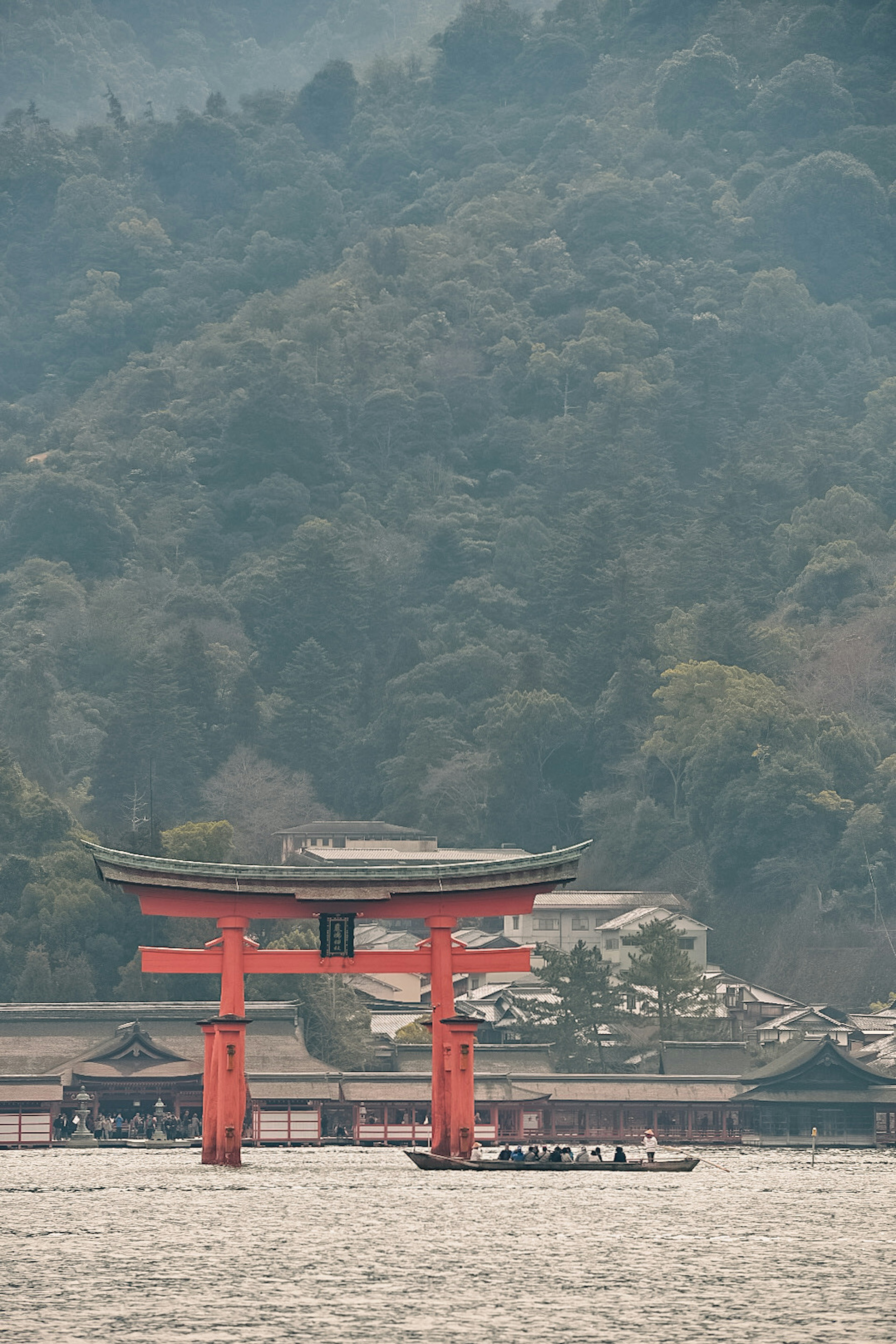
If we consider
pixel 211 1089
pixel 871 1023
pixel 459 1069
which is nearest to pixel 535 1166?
pixel 459 1069

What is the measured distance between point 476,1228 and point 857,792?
69.9 meters

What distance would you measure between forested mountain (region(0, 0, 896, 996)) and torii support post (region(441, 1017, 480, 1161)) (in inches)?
1579

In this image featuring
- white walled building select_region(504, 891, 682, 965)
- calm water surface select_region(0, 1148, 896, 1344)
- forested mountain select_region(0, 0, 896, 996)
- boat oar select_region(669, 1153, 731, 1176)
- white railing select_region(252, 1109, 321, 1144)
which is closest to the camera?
calm water surface select_region(0, 1148, 896, 1344)

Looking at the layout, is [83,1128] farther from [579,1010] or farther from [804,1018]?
[804,1018]

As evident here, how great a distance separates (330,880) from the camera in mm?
42906

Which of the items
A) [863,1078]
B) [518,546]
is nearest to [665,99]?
[518,546]

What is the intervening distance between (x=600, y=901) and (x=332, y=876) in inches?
2156

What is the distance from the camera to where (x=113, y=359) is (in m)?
168

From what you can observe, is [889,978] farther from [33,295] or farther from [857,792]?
[33,295]

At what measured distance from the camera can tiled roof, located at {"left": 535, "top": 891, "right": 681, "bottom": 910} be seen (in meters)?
95.6

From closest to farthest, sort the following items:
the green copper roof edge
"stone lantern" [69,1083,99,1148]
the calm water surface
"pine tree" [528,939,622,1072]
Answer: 1. the calm water surface
2. the green copper roof edge
3. "stone lantern" [69,1083,99,1148]
4. "pine tree" [528,939,622,1072]

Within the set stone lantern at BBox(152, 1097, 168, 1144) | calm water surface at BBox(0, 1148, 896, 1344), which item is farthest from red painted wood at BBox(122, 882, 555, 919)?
stone lantern at BBox(152, 1097, 168, 1144)

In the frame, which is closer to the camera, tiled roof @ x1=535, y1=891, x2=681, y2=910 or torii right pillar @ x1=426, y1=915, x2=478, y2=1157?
torii right pillar @ x1=426, y1=915, x2=478, y2=1157

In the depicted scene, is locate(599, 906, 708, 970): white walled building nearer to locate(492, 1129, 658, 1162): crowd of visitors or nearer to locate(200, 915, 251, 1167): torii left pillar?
locate(492, 1129, 658, 1162): crowd of visitors
